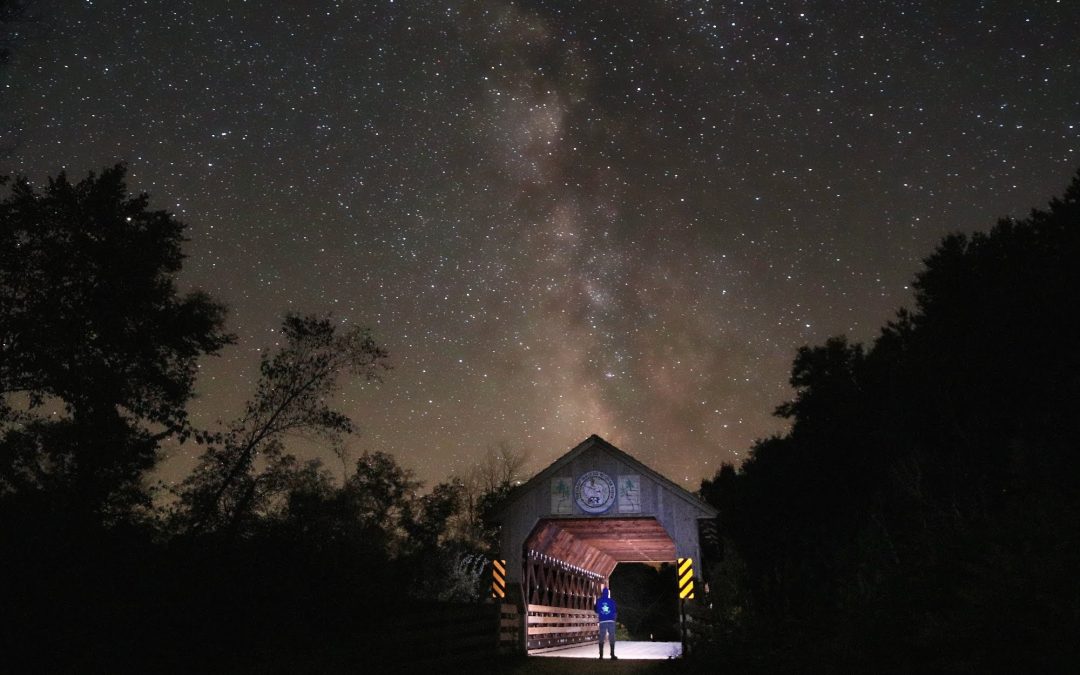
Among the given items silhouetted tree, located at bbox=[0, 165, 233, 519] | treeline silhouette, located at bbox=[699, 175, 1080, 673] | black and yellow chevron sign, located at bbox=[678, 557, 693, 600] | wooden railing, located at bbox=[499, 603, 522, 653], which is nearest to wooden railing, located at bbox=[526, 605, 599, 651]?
wooden railing, located at bbox=[499, 603, 522, 653]

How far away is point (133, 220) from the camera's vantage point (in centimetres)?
1859

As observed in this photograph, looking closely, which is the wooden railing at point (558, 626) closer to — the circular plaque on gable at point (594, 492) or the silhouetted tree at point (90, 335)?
the circular plaque on gable at point (594, 492)

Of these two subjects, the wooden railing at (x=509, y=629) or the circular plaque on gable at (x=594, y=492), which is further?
the circular plaque on gable at (x=594, y=492)

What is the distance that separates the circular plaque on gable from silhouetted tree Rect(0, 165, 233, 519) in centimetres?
1118

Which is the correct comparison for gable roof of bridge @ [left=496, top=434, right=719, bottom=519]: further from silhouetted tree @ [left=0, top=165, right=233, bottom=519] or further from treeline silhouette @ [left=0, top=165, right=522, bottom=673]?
silhouetted tree @ [left=0, top=165, right=233, bottom=519]

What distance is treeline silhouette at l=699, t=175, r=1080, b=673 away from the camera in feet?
12.5

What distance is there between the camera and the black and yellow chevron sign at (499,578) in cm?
1719

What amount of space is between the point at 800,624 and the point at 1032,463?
3.39 m

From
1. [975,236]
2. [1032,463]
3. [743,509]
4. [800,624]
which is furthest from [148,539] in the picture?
[743,509]

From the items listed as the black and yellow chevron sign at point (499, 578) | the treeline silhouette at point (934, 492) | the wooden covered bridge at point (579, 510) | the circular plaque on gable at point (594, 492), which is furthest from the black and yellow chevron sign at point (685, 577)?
the black and yellow chevron sign at point (499, 578)

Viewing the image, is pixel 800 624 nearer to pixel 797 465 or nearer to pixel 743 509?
pixel 797 465

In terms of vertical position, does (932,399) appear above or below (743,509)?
above

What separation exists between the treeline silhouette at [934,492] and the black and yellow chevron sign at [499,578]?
545 centimetres

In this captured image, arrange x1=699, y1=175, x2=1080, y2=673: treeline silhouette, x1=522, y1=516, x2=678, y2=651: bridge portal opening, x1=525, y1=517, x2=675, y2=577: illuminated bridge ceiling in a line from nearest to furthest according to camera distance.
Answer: x1=699, y1=175, x2=1080, y2=673: treeline silhouette → x1=522, y1=516, x2=678, y2=651: bridge portal opening → x1=525, y1=517, x2=675, y2=577: illuminated bridge ceiling
